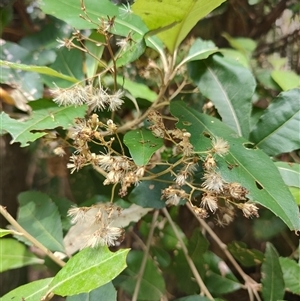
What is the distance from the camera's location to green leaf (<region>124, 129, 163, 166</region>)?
403 mm

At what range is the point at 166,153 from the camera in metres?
0.59

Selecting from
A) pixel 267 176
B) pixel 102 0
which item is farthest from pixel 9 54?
pixel 267 176

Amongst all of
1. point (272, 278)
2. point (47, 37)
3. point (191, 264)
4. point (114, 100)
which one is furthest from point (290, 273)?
point (47, 37)

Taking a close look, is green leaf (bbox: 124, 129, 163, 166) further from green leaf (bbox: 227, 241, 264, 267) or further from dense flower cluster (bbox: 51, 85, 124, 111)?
green leaf (bbox: 227, 241, 264, 267)

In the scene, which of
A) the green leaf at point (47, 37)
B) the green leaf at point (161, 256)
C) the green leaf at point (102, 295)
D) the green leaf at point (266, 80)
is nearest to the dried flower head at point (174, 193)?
the green leaf at point (102, 295)

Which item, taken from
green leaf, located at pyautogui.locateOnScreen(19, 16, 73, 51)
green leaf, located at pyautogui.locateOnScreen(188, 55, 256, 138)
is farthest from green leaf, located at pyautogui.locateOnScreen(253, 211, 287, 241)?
green leaf, located at pyautogui.locateOnScreen(19, 16, 73, 51)

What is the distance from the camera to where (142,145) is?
43 cm

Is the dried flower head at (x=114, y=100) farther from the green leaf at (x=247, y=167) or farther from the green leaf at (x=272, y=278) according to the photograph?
the green leaf at (x=272, y=278)

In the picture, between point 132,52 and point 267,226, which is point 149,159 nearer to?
point 132,52

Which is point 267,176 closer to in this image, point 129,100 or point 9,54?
point 129,100

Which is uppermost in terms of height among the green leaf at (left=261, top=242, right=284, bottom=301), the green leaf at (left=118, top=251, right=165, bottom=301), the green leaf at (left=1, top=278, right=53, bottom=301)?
the green leaf at (left=261, top=242, right=284, bottom=301)

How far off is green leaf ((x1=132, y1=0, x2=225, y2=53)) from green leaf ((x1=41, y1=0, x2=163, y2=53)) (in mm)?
57

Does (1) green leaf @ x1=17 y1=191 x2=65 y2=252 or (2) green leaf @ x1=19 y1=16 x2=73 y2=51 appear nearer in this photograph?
(1) green leaf @ x1=17 y1=191 x2=65 y2=252

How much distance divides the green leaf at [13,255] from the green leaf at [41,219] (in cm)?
4
